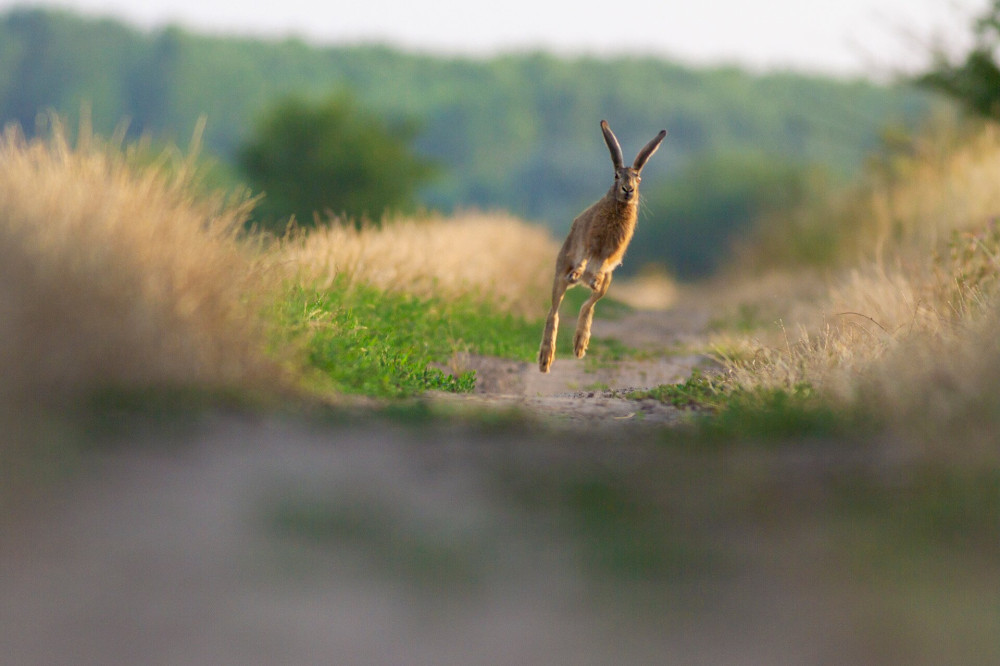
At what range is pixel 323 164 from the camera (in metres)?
28.8

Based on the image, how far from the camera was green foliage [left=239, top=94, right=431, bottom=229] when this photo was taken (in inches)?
1125

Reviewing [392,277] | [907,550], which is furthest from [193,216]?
[907,550]

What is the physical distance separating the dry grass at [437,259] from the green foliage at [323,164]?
13.2m

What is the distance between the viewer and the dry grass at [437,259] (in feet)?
28.2

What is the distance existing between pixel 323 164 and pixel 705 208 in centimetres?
2081

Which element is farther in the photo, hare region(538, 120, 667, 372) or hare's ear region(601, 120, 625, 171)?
hare region(538, 120, 667, 372)

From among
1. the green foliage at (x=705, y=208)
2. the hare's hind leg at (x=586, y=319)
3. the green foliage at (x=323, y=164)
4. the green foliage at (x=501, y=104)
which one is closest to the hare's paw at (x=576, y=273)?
the hare's hind leg at (x=586, y=319)

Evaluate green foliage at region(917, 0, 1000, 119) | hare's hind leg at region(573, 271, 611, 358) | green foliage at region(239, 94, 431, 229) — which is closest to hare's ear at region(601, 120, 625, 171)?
hare's hind leg at region(573, 271, 611, 358)

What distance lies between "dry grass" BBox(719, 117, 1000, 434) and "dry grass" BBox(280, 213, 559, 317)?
3228mm

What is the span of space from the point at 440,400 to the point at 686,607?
9.69 ft

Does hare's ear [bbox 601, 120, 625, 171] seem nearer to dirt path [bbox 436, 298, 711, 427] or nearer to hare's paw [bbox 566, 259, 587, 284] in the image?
hare's paw [bbox 566, 259, 587, 284]

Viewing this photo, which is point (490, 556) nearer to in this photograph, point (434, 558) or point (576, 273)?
point (434, 558)

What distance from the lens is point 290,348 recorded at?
16.6ft

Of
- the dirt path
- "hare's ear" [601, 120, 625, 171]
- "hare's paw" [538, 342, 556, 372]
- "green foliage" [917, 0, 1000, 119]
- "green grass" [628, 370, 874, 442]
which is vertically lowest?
the dirt path
